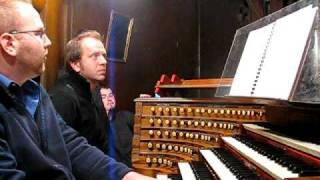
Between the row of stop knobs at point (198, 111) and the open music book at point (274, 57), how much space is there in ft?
2.39

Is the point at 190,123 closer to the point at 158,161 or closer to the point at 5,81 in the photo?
the point at 158,161

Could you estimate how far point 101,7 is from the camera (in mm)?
4746

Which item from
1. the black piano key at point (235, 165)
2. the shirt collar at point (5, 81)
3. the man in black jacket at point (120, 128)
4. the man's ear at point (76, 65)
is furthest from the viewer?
the man in black jacket at point (120, 128)

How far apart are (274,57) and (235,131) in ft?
4.87

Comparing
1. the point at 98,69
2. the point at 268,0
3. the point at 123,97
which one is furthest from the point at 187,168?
the point at 123,97

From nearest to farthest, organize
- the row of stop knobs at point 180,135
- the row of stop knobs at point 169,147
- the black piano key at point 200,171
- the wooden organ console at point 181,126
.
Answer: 1. the black piano key at point 200,171
2. the wooden organ console at point 181,126
3. the row of stop knobs at point 180,135
4. the row of stop knobs at point 169,147

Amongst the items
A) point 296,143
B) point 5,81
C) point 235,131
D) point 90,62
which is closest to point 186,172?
point 296,143

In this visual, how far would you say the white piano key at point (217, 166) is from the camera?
76.3 inches

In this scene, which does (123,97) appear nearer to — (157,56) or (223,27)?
(157,56)

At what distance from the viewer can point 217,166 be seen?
85.4 inches

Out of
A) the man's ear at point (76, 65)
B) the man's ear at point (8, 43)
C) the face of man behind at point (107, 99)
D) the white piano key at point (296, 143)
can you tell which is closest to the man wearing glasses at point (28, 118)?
the man's ear at point (8, 43)

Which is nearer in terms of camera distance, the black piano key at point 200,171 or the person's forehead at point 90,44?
the black piano key at point 200,171

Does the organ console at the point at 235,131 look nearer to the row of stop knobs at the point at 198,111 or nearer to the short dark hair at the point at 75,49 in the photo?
the row of stop knobs at the point at 198,111

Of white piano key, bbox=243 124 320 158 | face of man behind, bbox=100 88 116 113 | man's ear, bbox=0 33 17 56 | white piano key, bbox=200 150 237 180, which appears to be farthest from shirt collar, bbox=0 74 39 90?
face of man behind, bbox=100 88 116 113
